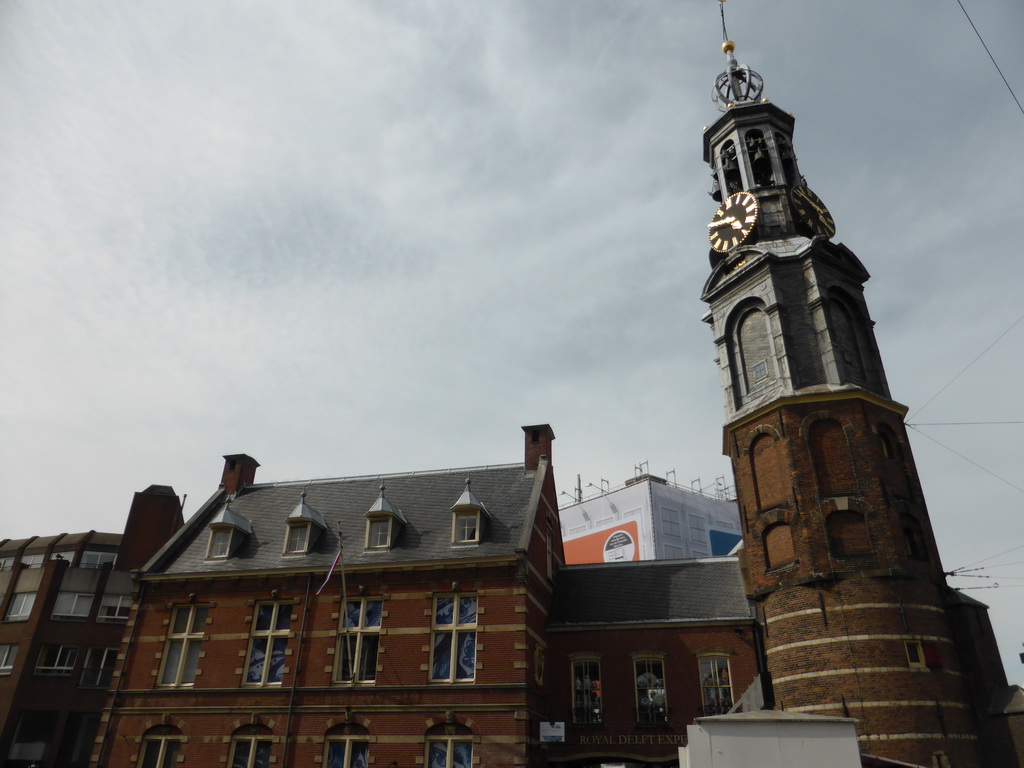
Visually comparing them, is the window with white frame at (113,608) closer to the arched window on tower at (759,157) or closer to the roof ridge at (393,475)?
the roof ridge at (393,475)

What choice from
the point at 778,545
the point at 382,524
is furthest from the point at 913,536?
the point at 382,524

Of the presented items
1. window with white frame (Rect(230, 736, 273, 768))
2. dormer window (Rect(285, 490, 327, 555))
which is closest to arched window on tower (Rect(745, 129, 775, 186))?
dormer window (Rect(285, 490, 327, 555))

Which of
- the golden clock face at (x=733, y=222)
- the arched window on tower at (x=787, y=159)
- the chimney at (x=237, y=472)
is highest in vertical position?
the arched window on tower at (x=787, y=159)

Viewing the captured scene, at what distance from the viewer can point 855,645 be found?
23.3 m

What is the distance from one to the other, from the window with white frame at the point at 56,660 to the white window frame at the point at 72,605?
5.44 feet

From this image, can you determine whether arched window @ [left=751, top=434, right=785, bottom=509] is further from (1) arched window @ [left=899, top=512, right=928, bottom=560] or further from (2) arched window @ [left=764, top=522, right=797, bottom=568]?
(1) arched window @ [left=899, top=512, right=928, bottom=560]

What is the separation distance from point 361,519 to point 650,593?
1302cm

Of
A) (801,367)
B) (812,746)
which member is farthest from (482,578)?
(801,367)

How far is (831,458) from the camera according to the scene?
87.0 ft

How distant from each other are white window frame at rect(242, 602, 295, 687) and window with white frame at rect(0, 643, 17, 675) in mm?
19424

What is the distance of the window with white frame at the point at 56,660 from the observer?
3872cm

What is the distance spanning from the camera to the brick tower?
22.9 metres

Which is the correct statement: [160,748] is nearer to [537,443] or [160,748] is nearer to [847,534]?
[537,443]

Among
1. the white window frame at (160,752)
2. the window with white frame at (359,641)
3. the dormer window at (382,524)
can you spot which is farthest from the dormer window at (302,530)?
the white window frame at (160,752)
